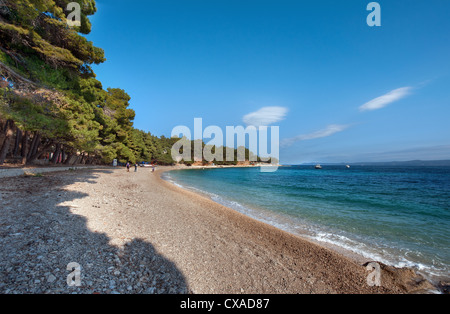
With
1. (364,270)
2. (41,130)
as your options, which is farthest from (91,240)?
(41,130)

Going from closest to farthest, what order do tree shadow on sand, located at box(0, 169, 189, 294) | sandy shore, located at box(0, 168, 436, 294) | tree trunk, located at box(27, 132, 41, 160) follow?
tree shadow on sand, located at box(0, 169, 189, 294) < sandy shore, located at box(0, 168, 436, 294) < tree trunk, located at box(27, 132, 41, 160)

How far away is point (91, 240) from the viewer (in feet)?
16.4

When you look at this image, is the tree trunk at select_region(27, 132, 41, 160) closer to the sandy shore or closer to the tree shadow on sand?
the sandy shore

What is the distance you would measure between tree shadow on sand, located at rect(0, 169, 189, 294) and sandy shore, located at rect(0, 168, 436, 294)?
2 cm

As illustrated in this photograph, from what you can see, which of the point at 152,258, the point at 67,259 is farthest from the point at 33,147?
the point at 152,258

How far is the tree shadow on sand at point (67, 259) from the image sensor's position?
320cm

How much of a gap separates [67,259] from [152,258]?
185 cm

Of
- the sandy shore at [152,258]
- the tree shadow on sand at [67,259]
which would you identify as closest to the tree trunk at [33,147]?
the sandy shore at [152,258]

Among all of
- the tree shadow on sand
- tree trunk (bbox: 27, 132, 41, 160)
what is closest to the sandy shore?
the tree shadow on sand

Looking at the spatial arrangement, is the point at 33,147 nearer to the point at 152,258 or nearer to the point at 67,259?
the point at 67,259

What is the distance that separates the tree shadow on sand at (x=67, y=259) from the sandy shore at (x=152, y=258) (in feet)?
0.06

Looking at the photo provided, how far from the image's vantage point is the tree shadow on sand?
3197mm

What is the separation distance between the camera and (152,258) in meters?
4.76
